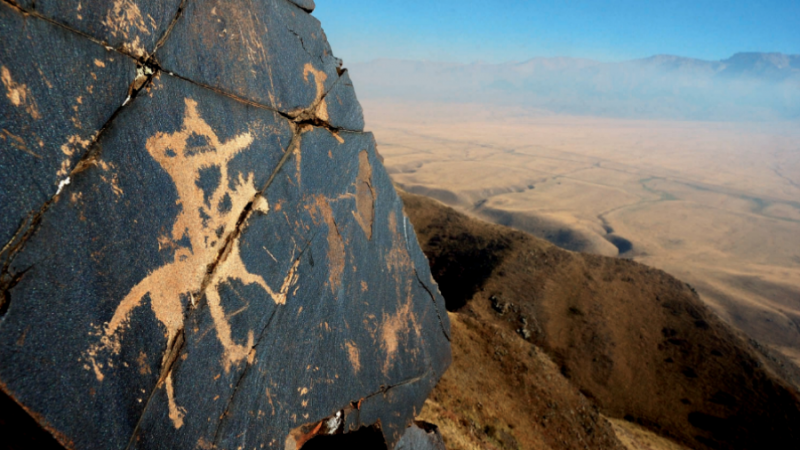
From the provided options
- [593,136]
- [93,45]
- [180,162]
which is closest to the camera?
[93,45]

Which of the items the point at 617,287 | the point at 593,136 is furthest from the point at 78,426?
the point at 593,136

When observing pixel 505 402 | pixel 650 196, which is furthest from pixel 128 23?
pixel 650 196

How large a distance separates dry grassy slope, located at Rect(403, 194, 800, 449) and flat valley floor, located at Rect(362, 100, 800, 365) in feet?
45.8

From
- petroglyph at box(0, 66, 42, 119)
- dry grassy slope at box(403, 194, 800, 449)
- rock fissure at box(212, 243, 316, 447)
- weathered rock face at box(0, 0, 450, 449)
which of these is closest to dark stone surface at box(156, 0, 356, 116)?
weathered rock face at box(0, 0, 450, 449)

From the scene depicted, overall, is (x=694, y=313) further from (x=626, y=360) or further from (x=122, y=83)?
(x=122, y=83)

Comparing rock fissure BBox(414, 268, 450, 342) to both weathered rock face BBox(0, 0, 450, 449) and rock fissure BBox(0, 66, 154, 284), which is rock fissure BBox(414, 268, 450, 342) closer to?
weathered rock face BBox(0, 0, 450, 449)

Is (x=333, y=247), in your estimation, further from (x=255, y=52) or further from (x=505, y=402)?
(x=505, y=402)

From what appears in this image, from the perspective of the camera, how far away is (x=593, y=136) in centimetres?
13625

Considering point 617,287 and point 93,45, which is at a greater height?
point 93,45

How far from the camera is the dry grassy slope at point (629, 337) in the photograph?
590 inches

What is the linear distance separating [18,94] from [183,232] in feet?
4.02

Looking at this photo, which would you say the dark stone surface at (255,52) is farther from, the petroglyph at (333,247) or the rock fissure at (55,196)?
the petroglyph at (333,247)

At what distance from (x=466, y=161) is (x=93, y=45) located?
82.5m

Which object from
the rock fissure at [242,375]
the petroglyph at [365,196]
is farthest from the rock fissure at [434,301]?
the rock fissure at [242,375]
